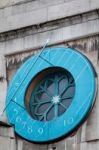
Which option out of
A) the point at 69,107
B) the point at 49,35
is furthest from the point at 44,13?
the point at 69,107

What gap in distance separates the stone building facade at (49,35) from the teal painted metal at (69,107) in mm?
253

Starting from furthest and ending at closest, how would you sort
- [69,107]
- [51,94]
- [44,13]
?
1. [44,13]
2. [51,94]
3. [69,107]

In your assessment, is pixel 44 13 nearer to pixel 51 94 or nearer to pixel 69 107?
pixel 51 94

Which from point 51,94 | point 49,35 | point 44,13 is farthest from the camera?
point 44,13

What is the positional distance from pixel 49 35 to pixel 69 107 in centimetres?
287

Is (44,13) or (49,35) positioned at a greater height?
(44,13)

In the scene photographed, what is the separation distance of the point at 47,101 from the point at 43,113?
16.8 inches

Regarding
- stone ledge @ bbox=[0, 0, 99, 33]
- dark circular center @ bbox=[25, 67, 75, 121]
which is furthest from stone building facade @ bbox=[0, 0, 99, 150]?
dark circular center @ bbox=[25, 67, 75, 121]

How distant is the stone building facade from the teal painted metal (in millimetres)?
253

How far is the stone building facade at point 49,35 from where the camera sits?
2692 centimetres

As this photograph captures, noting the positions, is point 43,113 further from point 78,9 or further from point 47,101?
point 78,9

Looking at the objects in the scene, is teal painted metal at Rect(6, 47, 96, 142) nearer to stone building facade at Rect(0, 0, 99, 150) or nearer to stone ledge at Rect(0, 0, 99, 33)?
stone building facade at Rect(0, 0, 99, 150)

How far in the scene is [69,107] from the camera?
27.3m

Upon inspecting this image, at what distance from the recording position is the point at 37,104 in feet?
93.0
